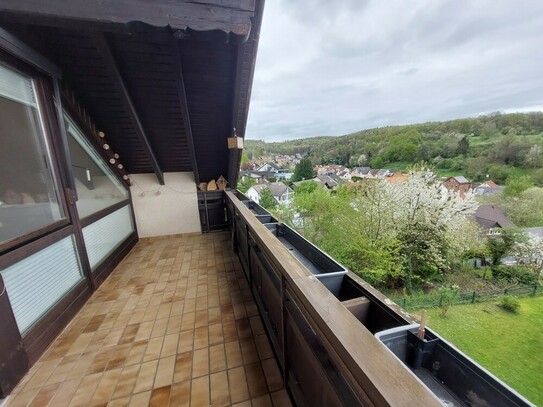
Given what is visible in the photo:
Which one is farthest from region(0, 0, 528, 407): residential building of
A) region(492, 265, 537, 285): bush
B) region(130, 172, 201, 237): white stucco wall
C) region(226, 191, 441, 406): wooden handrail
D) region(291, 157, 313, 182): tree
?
region(291, 157, 313, 182): tree

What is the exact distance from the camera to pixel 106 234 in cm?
354

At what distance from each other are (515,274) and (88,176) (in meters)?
16.7

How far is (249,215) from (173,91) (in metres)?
1.97

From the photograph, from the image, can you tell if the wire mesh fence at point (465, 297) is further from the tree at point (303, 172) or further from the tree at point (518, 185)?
the tree at point (303, 172)

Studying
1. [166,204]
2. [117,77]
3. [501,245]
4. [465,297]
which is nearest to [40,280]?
[117,77]

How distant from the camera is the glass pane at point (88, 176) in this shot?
289cm

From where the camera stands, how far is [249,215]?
231 cm

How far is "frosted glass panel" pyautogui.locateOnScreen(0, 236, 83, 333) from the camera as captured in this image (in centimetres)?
174

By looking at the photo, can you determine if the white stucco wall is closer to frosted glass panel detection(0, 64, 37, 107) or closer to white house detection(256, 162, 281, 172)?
frosted glass panel detection(0, 64, 37, 107)

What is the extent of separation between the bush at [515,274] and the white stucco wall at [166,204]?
14.4 metres

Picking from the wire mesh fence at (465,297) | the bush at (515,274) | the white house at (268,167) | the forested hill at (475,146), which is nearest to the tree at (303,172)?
the forested hill at (475,146)

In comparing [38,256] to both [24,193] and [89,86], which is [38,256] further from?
[89,86]

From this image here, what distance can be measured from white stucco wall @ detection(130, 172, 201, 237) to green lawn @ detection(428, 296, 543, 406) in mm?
6509

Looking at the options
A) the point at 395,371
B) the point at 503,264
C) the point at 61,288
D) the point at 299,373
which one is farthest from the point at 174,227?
the point at 503,264
